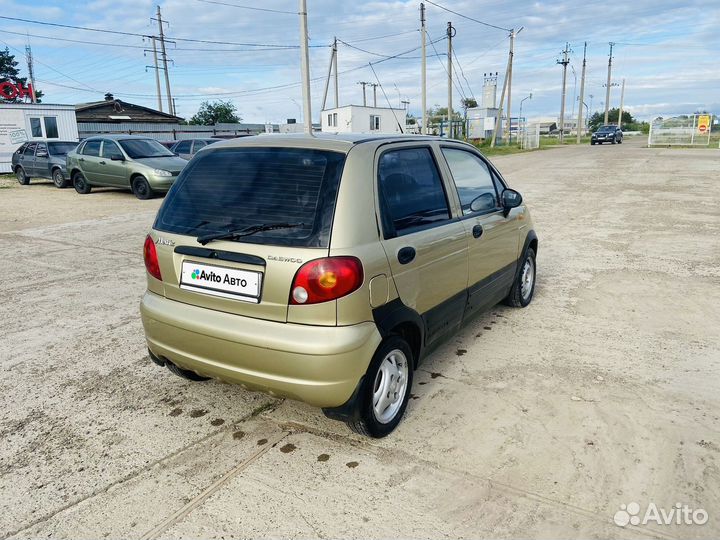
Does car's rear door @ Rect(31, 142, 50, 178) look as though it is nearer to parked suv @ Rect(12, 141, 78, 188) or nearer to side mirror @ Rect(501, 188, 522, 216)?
parked suv @ Rect(12, 141, 78, 188)

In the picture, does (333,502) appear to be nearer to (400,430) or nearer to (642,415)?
(400,430)

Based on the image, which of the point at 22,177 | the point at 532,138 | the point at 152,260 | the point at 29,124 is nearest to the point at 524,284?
the point at 152,260

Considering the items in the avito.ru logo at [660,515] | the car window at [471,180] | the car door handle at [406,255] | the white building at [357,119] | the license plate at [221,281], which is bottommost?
the avito.ru logo at [660,515]

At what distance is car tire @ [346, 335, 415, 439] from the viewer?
2.86 metres

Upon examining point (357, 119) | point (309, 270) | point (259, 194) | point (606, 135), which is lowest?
point (309, 270)

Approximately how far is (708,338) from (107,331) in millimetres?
5097

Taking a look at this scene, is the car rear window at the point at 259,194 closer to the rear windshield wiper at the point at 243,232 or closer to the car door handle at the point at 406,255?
the rear windshield wiper at the point at 243,232

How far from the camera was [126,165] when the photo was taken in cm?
1398

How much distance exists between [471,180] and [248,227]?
6.78 feet

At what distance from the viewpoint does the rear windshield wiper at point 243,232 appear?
9.16 feet

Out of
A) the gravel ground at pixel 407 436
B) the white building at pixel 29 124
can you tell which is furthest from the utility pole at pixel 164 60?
the gravel ground at pixel 407 436

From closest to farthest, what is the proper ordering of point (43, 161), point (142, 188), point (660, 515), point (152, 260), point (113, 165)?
point (660, 515) < point (152, 260) < point (142, 188) < point (113, 165) < point (43, 161)

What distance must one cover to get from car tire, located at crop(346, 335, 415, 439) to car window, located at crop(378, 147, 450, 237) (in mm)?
669

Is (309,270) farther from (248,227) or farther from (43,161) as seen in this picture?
(43,161)
